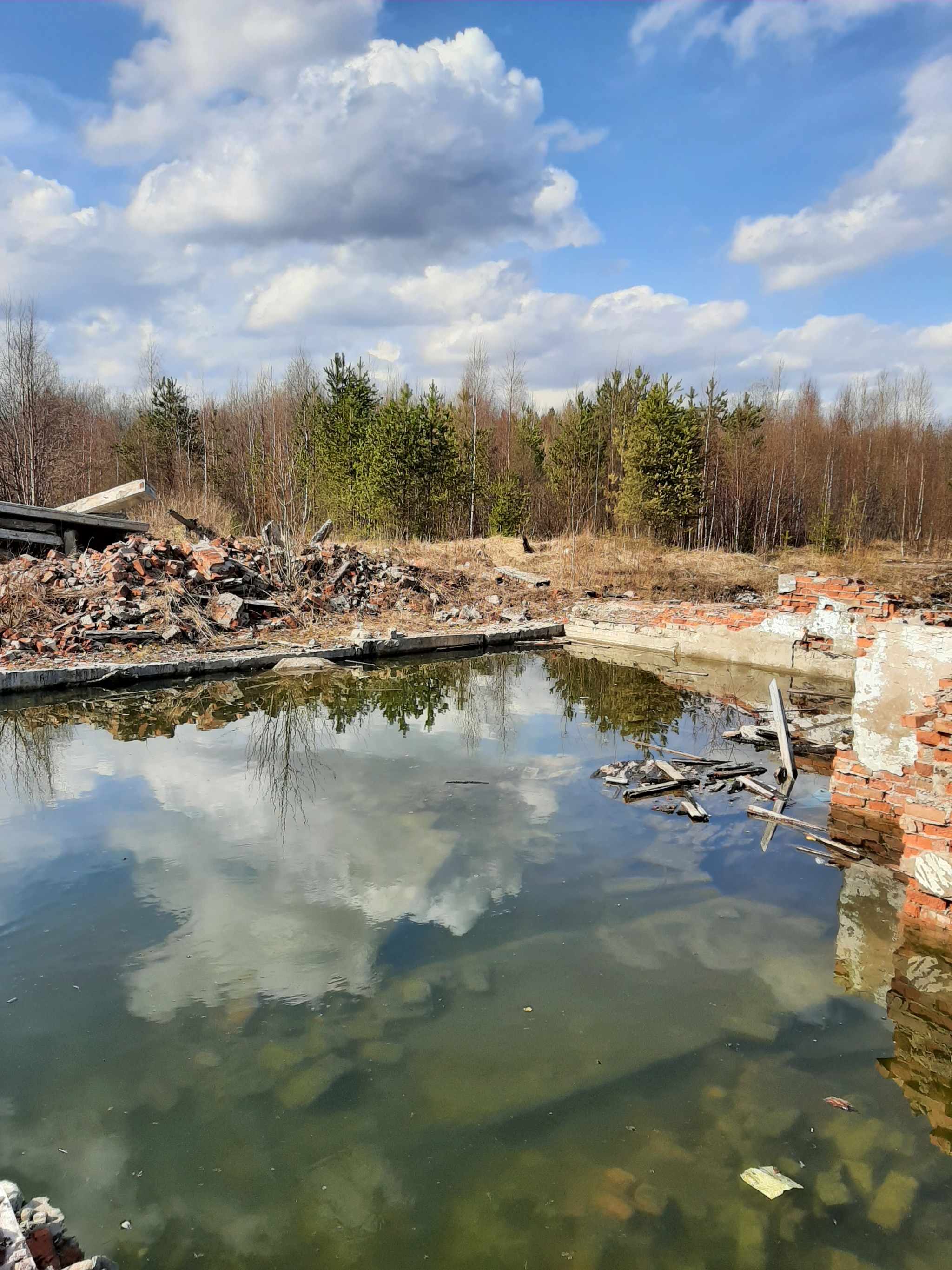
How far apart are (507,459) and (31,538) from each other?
79.8 feet

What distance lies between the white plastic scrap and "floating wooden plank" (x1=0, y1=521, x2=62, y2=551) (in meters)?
16.8

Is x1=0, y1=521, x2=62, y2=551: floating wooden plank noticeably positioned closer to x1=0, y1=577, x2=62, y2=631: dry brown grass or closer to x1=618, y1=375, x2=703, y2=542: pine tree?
x1=0, y1=577, x2=62, y2=631: dry brown grass

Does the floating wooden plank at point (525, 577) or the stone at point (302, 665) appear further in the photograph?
the floating wooden plank at point (525, 577)

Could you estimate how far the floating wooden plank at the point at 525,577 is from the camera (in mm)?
20203

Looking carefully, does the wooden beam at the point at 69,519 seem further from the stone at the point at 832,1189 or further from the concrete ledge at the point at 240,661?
the stone at the point at 832,1189

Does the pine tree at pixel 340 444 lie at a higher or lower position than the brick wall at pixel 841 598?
higher

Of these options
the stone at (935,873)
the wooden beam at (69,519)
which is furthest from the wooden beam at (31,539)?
the stone at (935,873)

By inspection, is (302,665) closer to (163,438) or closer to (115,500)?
(115,500)

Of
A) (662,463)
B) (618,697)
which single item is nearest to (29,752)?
(618,697)

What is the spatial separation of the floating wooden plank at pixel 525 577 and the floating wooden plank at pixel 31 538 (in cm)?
1097

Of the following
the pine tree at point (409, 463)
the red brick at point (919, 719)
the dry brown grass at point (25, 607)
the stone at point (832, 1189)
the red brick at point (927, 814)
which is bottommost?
the stone at point (832, 1189)

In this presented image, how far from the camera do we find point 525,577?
2055 cm

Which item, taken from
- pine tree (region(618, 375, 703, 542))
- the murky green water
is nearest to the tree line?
pine tree (region(618, 375, 703, 542))

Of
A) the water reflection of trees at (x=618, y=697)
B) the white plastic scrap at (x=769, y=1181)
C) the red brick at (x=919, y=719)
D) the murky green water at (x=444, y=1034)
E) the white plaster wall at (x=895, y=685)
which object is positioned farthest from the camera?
the water reflection of trees at (x=618, y=697)
